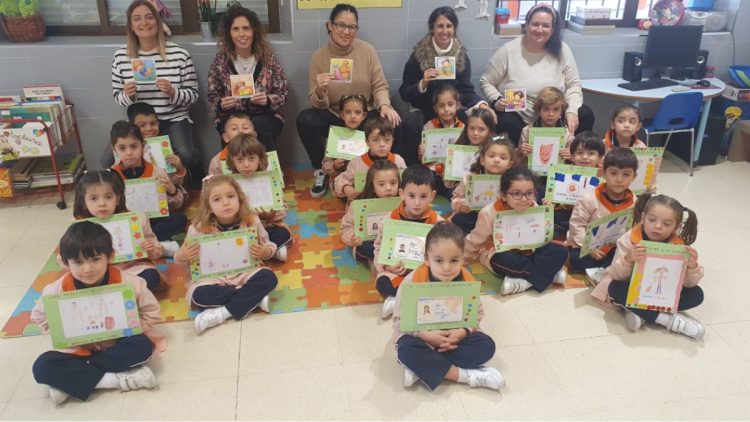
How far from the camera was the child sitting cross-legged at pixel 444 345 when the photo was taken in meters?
2.43

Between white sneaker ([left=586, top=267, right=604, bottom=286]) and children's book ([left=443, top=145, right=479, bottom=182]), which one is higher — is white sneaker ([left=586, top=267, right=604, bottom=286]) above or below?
below

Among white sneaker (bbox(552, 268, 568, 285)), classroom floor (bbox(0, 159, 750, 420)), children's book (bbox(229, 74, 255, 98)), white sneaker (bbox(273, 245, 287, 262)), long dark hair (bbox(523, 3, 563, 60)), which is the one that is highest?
long dark hair (bbox(523, 3, 563, 60))

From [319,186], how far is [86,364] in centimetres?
229

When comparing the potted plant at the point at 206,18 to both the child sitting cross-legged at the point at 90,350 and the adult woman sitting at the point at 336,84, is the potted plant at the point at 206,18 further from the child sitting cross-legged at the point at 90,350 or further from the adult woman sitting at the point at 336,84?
the child sitting cross-legged at the point at 90,350

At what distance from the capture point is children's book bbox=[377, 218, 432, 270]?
2.95 meters

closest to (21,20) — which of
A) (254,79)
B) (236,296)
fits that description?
(254,79)

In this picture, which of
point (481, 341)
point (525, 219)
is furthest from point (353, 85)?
point (481, 341)

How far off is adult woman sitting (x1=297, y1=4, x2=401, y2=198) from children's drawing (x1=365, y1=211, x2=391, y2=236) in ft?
3.94

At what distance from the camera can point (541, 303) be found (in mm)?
3113

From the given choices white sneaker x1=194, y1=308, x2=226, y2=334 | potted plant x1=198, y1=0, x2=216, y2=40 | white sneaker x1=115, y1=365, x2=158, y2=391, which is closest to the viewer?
white sneaker x1=115, y1=365, x2=158, y2=391

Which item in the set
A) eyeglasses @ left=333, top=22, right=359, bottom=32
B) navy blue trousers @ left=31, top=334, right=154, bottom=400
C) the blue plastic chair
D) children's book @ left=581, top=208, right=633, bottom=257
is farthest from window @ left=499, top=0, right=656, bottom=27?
navy blue trousers @ left=31, top=334, right=154, bottom=400

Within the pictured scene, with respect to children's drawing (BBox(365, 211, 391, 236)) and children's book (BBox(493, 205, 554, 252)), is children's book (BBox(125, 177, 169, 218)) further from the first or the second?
children's book (BBox(493, 205, 554, 252))

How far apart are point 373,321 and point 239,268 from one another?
73cm

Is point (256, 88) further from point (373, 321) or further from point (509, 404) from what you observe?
point (509, 404)
